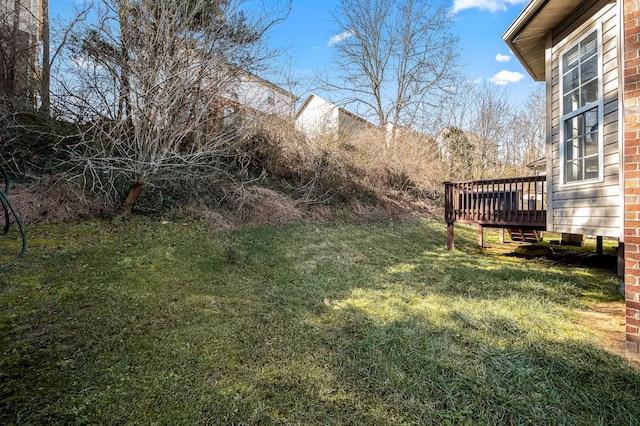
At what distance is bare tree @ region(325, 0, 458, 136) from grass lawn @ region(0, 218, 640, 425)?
13210mm

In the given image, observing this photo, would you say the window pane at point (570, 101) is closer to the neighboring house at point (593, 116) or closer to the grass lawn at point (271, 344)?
the neighboring house at point (593, 116)

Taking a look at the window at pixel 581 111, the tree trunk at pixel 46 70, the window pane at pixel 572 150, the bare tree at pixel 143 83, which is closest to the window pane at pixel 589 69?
the window at pixel 581 111

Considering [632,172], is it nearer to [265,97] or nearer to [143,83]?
[143,83]

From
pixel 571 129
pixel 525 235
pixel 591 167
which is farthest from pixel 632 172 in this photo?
pixel 525 235

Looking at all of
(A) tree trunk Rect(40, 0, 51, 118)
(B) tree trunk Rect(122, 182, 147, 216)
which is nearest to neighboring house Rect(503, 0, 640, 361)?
(B) tree trunk Rect(122, 182, 147, 216)

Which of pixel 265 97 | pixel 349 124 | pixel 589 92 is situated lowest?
pixel 589 92

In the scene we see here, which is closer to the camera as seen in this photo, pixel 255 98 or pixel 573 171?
pixel 573 171

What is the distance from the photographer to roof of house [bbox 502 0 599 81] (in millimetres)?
3783

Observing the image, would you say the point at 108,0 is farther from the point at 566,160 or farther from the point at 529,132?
the point at 529,132

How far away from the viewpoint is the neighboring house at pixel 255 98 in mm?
6379

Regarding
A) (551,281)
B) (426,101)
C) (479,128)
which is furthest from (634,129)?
(479,128)

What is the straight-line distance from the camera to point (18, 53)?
5070 mm

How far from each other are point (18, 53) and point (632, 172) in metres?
8.83

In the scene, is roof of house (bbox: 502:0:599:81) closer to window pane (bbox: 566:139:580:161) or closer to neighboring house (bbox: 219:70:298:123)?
window pane (bbox: 566:139:580:161)
